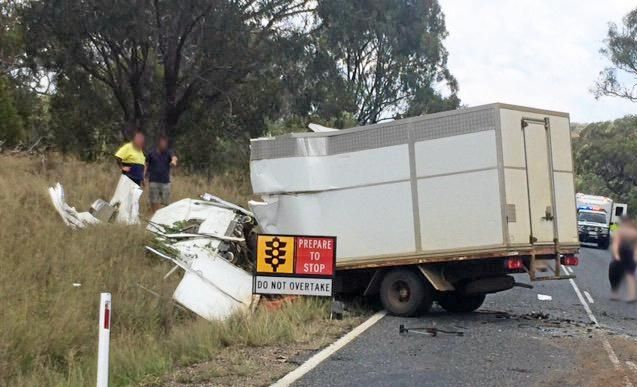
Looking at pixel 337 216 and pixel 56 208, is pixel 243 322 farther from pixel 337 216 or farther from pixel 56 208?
pixel 56 208

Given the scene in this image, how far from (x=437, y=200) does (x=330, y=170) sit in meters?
1.81

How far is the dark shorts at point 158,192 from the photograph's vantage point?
1728 centimetres

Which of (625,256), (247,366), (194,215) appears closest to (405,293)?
(625,256)

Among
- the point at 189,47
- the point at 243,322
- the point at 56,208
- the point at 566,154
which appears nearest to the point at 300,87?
the point at 189,47

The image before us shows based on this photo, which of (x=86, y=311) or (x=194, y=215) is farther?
(x=194, y=215)

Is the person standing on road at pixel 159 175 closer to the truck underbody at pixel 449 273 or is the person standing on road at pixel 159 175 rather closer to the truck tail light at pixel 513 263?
the truck underbody at pixel 449 273

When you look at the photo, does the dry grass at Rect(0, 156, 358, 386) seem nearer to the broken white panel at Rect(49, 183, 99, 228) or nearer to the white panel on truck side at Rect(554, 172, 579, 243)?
the broken white panel at Rect(49, 183, 99, 228)

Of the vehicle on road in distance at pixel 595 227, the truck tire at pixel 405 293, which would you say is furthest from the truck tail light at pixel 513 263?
A: the vehicle on road in distance at pixel 595 227

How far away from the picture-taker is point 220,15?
24.7m

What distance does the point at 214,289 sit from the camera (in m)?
12.4

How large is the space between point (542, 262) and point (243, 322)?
468 centimetres

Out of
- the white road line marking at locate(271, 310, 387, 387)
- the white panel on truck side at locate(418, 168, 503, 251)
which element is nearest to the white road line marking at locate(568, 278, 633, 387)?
the white panel on truck side at locate(418, 168, 503, 251)

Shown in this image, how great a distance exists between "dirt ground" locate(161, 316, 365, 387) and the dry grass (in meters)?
0.18

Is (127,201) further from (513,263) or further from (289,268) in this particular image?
(513,263)
